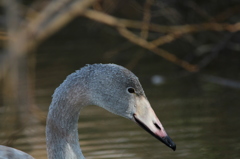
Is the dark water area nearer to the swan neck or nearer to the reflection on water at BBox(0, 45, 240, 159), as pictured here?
the reflection on water at BBox(0, 45, 240, 159)

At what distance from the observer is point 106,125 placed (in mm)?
6625

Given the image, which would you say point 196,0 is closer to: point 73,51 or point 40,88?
point 73,51

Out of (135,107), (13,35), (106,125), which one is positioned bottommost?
(13,35)

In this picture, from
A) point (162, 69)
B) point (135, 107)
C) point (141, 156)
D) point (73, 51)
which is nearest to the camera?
point (135, 107)

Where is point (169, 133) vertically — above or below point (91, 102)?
above

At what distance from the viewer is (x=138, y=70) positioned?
895cm

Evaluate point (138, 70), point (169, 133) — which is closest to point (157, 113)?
point (169, 133)

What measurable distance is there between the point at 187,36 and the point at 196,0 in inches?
36.9

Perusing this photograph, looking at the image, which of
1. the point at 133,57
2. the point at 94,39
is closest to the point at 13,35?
the point at 133,57

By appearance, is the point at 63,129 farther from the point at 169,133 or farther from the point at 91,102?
the point at 169,133

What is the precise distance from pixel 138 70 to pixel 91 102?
15.6ft

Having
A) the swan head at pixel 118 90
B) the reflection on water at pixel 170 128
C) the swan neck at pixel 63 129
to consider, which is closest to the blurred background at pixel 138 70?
the reflection on water at pixel 170 128

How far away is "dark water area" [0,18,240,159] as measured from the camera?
18.5ft

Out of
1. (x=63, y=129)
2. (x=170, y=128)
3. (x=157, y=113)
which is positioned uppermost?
(x=157, y=113)
